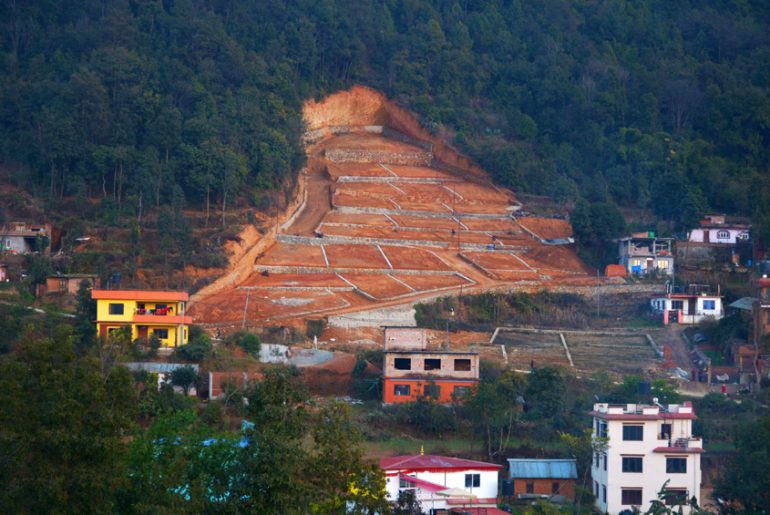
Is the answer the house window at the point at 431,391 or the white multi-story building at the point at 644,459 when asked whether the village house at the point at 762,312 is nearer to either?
the house window at the point at 431,391

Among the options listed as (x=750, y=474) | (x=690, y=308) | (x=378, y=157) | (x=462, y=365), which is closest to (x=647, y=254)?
(x=690, y=308)

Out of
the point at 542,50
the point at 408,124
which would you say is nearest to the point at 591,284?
the point at 408,124

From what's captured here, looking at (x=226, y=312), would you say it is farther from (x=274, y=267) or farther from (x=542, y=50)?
(x=542, y=50)

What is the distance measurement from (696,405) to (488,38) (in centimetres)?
5011

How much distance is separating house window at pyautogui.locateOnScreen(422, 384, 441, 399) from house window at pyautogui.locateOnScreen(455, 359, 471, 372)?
1.18 metres

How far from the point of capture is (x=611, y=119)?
74125mm

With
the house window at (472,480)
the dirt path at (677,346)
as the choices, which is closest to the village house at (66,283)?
the dirt path at (677,346)

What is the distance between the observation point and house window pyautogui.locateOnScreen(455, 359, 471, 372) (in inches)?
1581

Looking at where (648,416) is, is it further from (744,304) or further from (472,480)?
(744,304)

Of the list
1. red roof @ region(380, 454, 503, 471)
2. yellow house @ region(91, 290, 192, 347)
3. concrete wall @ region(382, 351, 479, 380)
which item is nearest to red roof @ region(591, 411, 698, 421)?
red roof @ region(380, 454, 503, 471)

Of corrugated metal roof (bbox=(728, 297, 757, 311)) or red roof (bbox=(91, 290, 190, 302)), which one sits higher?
corrugated metal roof (bbox=(728, 297, 757, 311))

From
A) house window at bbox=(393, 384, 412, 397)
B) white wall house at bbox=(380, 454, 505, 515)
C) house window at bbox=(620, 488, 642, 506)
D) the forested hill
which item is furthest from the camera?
the forested hill

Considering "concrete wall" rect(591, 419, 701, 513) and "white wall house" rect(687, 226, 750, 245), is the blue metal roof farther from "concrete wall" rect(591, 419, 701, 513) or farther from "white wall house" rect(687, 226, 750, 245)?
"white wall house" rect(687, 226, 750, 245)

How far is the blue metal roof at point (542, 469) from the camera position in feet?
105
